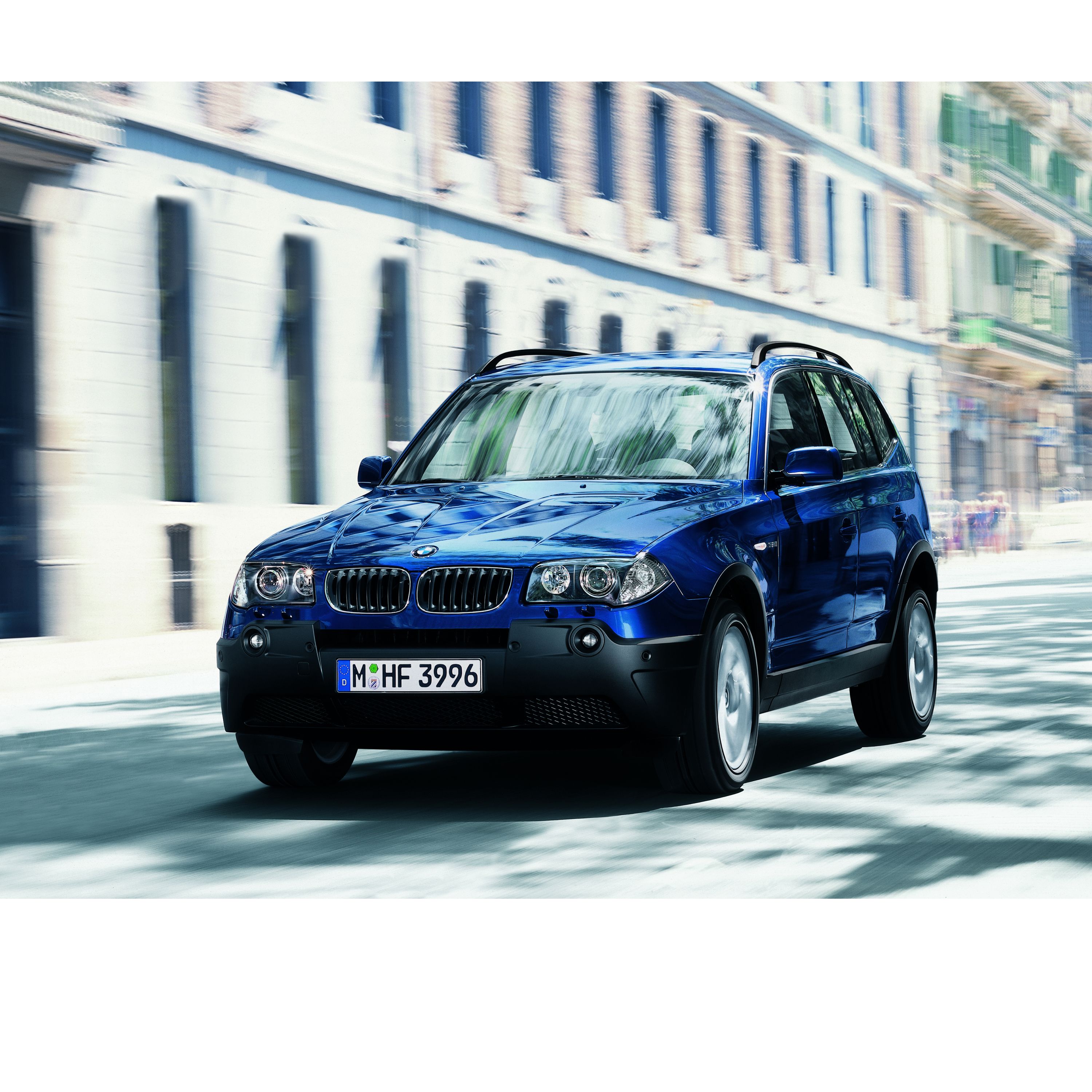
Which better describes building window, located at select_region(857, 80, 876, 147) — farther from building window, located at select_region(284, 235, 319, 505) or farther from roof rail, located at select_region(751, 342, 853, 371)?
roof rail, located at select_region(751, 342, 853, 371)

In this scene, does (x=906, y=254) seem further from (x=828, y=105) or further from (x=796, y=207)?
(x=796, y=207)

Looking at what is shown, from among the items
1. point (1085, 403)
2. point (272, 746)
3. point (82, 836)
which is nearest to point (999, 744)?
point (272, 746)

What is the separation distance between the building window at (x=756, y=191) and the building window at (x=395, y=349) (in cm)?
1334

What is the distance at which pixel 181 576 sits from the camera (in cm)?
1958

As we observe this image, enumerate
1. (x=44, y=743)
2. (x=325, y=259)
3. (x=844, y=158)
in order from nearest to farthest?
(x=44, y=743) < (x=325, y=259) < (x=844, y=158)

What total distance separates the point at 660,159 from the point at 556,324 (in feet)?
16.1

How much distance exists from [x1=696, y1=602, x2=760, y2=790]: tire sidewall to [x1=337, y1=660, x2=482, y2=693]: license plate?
86 cm

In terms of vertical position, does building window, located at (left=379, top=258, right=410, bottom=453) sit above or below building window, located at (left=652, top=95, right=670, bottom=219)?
below

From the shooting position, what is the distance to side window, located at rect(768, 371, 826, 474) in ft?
27.7

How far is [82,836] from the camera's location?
723cm

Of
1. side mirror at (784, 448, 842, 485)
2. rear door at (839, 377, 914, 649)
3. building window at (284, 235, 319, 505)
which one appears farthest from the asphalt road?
building window at (284, 235, 319, 505)

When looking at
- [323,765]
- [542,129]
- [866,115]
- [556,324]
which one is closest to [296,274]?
[542,129]

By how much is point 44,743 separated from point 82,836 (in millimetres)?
3688

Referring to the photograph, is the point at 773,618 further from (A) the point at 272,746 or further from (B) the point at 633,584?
(A) the point at 272,746
